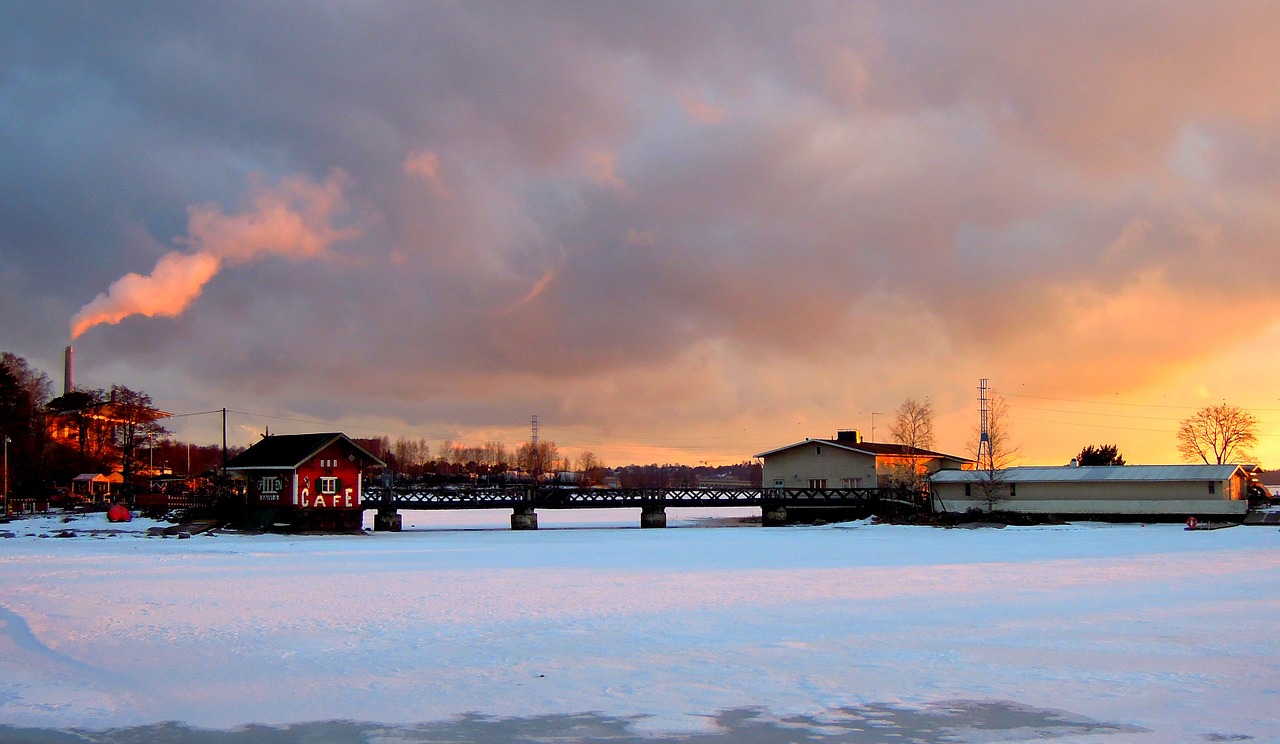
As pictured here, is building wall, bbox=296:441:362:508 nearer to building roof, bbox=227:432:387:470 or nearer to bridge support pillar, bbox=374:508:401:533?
building roof, bbox=227:432:387:470

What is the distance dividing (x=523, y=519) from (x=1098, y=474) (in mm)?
38547

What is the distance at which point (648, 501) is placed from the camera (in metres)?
73.8

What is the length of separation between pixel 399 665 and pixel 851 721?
22.2 ft

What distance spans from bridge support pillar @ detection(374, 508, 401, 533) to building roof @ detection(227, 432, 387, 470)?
5.62 metres

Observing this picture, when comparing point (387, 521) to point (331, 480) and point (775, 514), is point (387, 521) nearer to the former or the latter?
point (331, 480)

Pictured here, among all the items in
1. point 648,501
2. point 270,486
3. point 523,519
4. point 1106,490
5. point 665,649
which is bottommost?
point 523,519

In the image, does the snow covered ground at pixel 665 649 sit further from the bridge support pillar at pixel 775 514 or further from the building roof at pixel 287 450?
the bridge support pillar at pixel 775 514

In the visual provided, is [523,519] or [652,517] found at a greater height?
[523,519]

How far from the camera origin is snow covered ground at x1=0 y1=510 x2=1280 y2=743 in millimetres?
11555

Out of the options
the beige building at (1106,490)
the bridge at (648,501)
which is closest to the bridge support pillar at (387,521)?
the bridge at (648,501)

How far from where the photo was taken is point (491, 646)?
53.1 feet

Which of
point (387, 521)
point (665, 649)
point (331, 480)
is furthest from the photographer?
point (387, 521)

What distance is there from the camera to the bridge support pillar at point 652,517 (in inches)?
2872

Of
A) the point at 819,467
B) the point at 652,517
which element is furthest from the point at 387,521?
the point at 819,467
